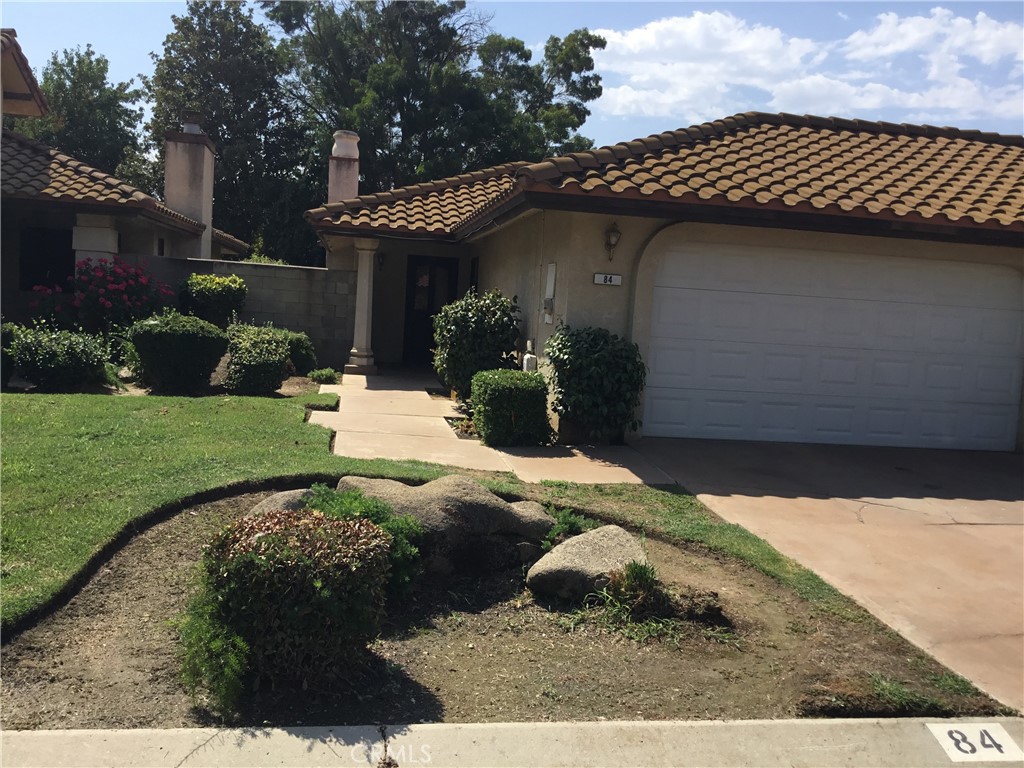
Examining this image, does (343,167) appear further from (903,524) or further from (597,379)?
(903,524)

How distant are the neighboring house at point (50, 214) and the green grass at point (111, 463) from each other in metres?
5.75

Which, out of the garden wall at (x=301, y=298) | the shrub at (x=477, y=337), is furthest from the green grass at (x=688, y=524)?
the garden wall at (x=301, y=298)

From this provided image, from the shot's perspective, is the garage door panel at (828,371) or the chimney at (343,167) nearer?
the garage door panel at (828,371)

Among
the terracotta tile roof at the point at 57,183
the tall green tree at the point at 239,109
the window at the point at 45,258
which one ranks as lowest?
the window at the point at 45,258

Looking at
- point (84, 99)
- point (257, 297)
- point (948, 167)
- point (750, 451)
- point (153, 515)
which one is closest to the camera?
point (153, 515)

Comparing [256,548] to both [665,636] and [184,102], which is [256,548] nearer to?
[665,636]

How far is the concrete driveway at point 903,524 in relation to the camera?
516 cm

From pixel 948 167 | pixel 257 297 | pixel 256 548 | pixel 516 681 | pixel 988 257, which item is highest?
pixel 948 167

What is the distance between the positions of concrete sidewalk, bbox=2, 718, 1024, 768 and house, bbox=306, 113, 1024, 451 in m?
6.40

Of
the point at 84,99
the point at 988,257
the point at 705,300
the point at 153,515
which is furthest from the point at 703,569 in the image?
the point at 84,99

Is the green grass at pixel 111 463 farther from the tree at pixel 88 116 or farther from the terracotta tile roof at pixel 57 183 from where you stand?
the tree at pixel 88 116

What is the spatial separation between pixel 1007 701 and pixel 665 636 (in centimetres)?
171

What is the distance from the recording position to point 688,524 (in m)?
6.84

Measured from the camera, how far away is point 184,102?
36938 mm
